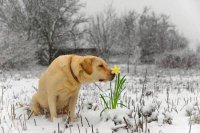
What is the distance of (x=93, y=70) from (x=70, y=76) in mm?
295

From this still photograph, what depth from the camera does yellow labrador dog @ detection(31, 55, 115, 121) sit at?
5121mm

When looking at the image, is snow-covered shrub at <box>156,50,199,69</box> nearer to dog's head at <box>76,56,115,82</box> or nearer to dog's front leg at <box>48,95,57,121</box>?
dog's front leg at <box>48,95,57,121</box>

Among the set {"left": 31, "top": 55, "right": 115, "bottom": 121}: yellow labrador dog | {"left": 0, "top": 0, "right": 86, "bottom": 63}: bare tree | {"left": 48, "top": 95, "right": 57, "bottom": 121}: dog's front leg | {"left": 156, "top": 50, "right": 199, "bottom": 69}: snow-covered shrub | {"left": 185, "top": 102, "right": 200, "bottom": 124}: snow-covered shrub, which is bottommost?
{"left": 156, "top": 50, "right": 199, "bottom": 69}: snow-covered shrub

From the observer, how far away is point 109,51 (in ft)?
138

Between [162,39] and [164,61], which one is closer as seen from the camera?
[164,61]

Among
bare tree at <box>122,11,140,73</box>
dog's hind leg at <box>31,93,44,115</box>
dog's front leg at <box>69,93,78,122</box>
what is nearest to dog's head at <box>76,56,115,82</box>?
dog's front leg at <box>69,93,78,122</box>

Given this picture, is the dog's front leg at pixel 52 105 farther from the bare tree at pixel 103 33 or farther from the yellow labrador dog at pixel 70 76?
Result: the bare tree at pixel 103 33

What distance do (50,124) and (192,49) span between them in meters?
35.6

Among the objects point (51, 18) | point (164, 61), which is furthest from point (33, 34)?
point (164, 61)

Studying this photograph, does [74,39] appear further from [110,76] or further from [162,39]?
[110,76]

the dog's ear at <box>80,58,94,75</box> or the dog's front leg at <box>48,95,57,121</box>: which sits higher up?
the dog's ear at <box>80,58,94,75</box>

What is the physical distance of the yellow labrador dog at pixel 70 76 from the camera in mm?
5121

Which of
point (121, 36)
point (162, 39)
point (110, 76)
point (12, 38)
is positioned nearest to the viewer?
point (110, 76)

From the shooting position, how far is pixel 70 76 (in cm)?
517
